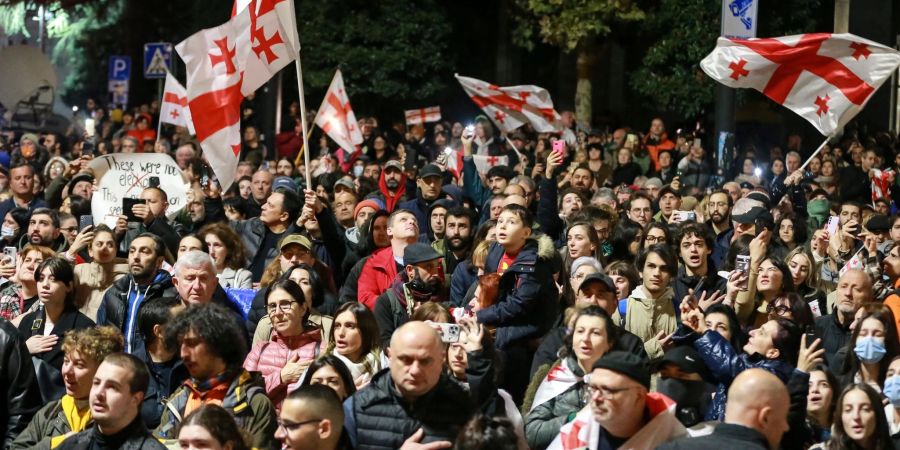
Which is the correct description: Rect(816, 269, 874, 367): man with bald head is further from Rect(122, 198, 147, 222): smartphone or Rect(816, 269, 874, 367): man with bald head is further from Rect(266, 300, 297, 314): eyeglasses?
Rect(122, 198, 147, 222): smartphone

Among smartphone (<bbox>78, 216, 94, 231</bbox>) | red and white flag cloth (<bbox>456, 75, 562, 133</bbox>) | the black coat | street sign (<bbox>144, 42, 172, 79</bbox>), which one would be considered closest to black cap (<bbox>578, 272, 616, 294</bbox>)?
the black coat

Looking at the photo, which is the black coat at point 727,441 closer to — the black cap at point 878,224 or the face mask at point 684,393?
the face mask at point 684,393

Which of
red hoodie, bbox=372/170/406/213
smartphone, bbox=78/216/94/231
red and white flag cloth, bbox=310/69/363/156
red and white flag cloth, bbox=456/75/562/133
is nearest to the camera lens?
smartphone, bbox=78/216/94/231

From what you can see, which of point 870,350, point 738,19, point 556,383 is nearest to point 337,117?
point 738,19

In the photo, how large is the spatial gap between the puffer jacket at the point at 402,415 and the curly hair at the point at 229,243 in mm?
4340

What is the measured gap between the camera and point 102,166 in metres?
14.3

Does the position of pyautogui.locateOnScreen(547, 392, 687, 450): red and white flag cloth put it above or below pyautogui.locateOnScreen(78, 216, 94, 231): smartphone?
below

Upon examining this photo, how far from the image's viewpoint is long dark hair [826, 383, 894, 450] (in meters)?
7.39

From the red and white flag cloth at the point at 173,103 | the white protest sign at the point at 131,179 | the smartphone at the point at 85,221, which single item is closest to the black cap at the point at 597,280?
the white protest sign at the point at 131,179

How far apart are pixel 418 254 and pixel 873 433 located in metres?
3.32

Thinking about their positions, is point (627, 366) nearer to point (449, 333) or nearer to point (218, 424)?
point (449, 333)

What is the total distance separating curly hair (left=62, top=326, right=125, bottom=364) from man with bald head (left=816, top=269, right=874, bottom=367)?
459 cm

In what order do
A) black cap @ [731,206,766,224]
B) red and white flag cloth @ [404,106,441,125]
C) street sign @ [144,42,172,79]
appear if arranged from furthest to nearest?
street sign @ [144,42,172,79], red and white flag cloth @ [404,106,441,125], black cap @ [731,206,766,224]

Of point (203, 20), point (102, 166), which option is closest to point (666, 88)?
point (203, 20)
